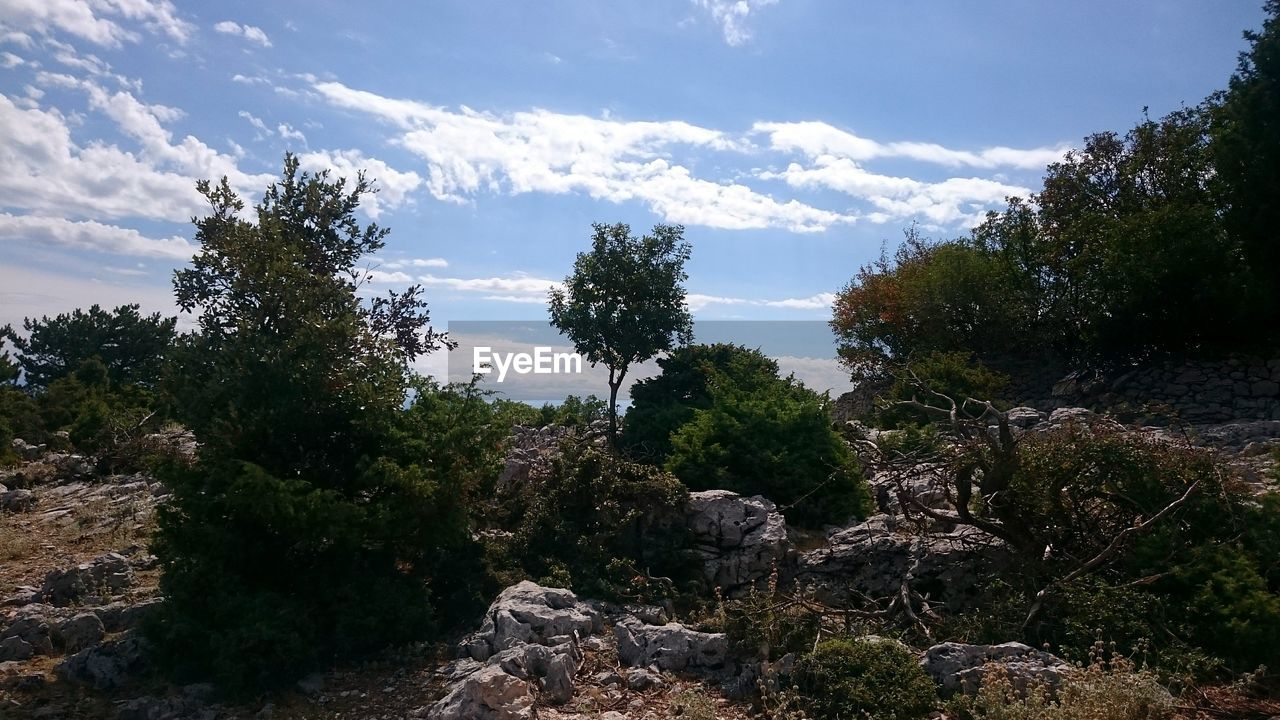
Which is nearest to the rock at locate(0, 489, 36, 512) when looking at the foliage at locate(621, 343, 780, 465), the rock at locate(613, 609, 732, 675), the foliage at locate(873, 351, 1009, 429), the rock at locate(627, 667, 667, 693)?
the foliage at locate(621, 343, 780, 465)

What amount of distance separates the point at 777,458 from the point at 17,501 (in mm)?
11789

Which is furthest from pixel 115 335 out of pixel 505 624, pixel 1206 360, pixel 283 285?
pixel 1206 360

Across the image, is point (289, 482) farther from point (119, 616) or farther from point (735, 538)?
point (735, 538)

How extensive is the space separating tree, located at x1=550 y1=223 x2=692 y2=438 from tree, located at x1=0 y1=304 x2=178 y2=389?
17.3 meters

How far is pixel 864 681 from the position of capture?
559cm

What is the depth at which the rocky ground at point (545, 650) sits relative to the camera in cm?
584

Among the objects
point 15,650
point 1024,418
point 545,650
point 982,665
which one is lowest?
point 15,650

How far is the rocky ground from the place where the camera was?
584cm

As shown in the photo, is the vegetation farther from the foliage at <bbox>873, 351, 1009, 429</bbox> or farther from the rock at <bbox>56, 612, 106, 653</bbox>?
the rock at <bbox>56, 612, 106, 653</bbox>

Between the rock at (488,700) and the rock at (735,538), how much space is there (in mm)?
3146

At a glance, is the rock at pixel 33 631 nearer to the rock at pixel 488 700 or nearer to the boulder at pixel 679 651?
the rock at pixel 488 700

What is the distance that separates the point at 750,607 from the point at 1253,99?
17.3m

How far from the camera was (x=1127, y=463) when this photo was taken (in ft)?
24.6

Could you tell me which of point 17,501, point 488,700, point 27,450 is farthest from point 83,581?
point 27,450
